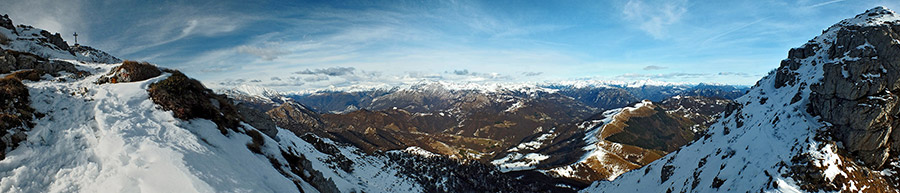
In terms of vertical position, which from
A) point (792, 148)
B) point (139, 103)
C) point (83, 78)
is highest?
point (83, 78)

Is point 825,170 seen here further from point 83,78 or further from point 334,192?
point 83,78

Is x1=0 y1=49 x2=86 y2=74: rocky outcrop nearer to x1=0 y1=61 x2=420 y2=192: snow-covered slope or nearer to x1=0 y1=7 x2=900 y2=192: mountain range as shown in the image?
x1=0 y1=7 x2=900 y2=192: mountain range

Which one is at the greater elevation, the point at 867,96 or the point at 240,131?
the point at 867,96

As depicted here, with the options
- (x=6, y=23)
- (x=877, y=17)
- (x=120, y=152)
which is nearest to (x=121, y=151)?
(x=120, y=152)

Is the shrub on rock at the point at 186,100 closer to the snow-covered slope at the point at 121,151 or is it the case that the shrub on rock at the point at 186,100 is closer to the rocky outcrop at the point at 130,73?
the snow-covered slope at the point at 121,151

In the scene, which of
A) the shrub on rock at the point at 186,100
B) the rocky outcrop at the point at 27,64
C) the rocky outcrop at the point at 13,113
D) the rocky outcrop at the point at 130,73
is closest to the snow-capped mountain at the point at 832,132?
the shrub on rock at the point at 186,100

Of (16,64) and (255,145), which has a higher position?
(16,64)

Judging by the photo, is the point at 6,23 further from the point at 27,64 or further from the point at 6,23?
the point at 27,64

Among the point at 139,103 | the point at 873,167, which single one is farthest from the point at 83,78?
the point at 873,167
